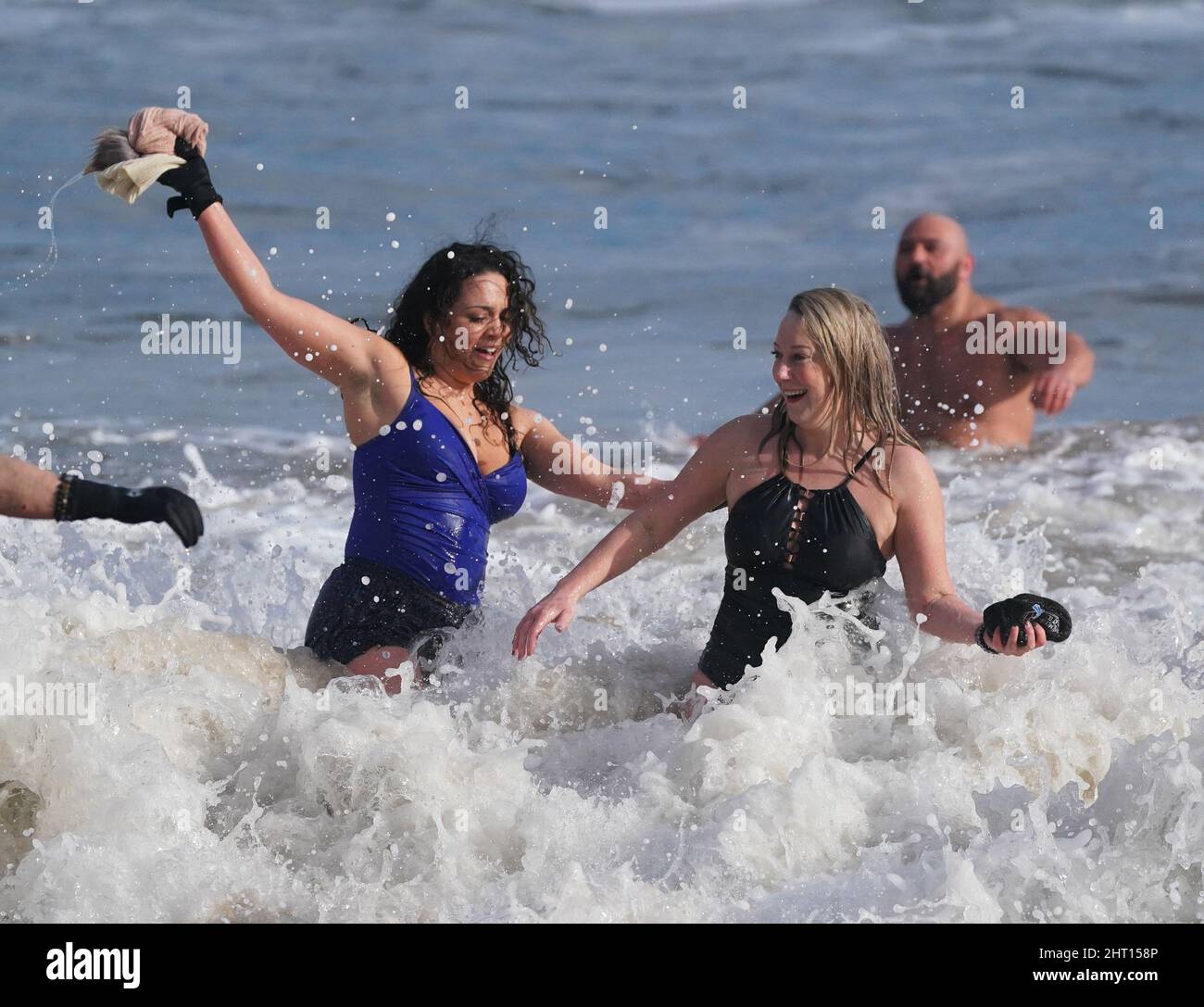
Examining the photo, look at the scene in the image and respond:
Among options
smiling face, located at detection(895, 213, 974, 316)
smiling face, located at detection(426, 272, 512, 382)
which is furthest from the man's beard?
smiling face, located at detection(426, 272, 512, 382)

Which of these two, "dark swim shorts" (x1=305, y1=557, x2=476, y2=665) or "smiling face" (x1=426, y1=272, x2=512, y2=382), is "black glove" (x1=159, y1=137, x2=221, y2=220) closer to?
"smiling face" (x1=426, y1=272, x2=512, y2=382)

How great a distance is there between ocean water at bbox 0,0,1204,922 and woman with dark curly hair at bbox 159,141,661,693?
0.61 ft

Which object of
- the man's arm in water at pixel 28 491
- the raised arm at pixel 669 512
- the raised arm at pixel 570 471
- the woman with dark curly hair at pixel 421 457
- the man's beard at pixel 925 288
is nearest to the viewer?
the man's arm in water at pixel 28 491

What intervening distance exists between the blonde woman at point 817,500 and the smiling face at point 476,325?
765mm

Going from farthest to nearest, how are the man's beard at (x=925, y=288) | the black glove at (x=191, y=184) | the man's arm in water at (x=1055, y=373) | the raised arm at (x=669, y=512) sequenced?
1. the man's beard at (x=925, y=288)
2. the man's arm in water at (x=1055, y=373)
3. the raised arm at (x=669, y=512)
4. the black glove at (x=191, y=184)

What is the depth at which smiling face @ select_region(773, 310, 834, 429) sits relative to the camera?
4352 mm

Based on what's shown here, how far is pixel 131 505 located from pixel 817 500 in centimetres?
185

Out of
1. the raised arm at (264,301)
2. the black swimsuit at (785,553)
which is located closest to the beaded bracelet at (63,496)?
the raised arm at (264,301)

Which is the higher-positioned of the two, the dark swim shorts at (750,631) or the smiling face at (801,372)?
the smiling face at (801,372)

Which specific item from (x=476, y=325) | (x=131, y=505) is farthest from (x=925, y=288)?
(x=131, y=505)

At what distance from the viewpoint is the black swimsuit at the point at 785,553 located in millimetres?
4387

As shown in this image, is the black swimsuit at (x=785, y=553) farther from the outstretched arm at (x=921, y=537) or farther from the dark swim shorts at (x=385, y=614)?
the dark swim shorts at (x=385, y=614)

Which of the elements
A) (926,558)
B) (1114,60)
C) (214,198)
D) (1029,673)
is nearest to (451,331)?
(214,198)

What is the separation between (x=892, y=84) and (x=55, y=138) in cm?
1021
